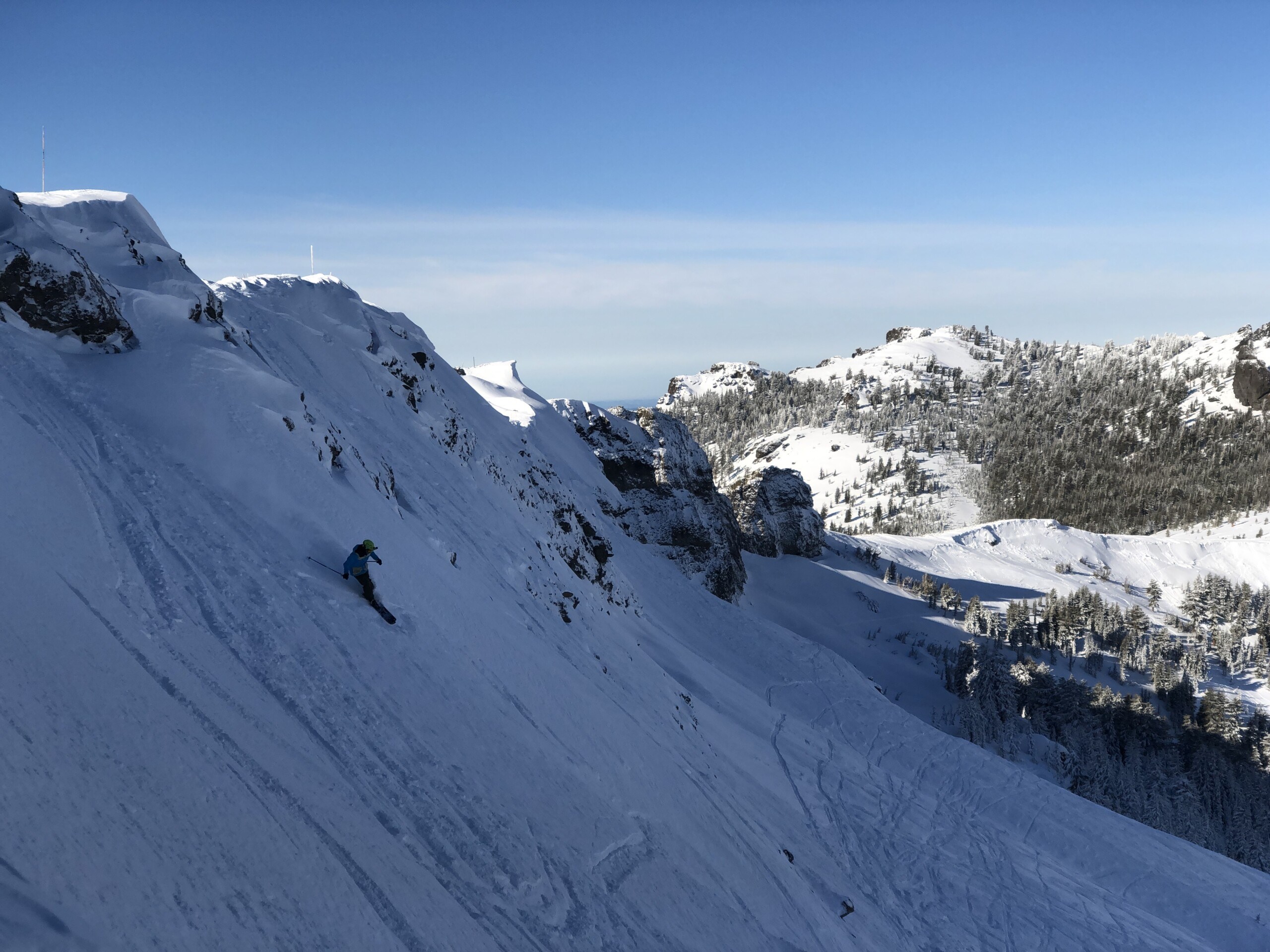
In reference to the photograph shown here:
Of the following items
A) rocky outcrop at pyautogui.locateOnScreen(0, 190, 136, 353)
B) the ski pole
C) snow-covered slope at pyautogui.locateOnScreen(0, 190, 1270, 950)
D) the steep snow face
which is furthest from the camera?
the steep snow face

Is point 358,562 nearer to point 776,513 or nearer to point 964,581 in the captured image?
point 776,513

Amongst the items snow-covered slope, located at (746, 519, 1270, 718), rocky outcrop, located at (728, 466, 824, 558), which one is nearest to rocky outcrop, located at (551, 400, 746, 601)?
snow-covered slope, located at (746, 519, 1270, 718)

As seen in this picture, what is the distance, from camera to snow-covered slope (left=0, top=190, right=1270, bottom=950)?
29.0 ft

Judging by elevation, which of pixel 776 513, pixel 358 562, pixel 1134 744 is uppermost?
pixel 358 562

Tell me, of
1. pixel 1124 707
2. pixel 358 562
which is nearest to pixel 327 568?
pixel 358 562

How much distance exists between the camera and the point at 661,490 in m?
66.5

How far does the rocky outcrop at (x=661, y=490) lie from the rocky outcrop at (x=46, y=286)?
44.9 meters

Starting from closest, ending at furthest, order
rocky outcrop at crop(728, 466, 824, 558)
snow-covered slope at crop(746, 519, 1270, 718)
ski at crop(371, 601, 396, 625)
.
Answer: ski at crop(371, 601, 396, 625) < snow-covered slope at crop(746, 519, 1270, 718) < rocky outcrop at crop(728, 466, 824, 558)

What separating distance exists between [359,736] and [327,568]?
4.23 meters

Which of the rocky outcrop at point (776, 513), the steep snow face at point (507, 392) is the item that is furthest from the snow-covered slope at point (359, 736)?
the rocky outcrop at point (776, 513)

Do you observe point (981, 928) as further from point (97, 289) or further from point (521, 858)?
point (97, 289)

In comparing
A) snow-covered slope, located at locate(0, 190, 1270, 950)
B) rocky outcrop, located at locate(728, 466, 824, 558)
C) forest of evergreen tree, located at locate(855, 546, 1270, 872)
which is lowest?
forest of evergreen tree, located at locate(855, 546, 1270, 872)

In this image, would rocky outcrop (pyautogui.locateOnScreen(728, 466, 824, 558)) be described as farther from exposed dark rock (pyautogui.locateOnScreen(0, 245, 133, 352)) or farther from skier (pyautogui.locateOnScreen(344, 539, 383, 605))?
exposed dark rock (pyautogui.locateOnScreen(0, 245, 133, 352))

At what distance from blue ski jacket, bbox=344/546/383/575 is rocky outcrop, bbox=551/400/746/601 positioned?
1773 inches
